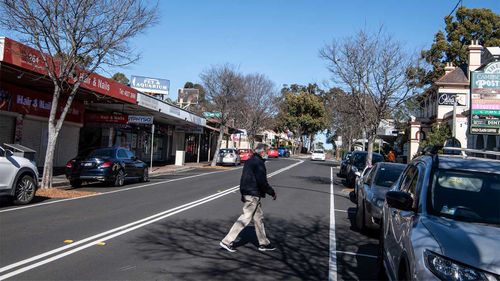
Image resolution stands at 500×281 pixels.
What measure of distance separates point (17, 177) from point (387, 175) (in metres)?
9.06

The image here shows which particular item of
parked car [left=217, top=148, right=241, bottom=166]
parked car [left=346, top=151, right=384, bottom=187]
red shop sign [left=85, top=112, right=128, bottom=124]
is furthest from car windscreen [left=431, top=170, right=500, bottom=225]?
parked car [left=217, top=148, right=241, bottom=166]

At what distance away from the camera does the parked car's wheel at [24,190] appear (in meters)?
12.2

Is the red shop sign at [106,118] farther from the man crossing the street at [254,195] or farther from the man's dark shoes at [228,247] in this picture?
the man's dark shoes at [228,247]

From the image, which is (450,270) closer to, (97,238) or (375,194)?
(97,238)

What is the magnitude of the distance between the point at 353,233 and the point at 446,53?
46460mm

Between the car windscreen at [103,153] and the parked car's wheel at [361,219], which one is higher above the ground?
the car windscreen at [103,153]

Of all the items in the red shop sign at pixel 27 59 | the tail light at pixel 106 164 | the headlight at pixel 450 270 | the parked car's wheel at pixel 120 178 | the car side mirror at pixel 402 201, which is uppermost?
the red shop sign at pixel 27 59

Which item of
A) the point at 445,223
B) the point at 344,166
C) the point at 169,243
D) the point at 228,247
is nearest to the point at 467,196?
the point at 445,223

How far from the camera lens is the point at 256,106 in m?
51.6

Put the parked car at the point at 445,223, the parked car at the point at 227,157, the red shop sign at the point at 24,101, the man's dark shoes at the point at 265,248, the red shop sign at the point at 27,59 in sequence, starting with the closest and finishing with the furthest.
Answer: the parked car at the point at 445,223, the man's dark shoes at the point at 265,248, the red shop sign at the point at 27,59, the red shop sign at the point at 24,101, the parked car at the point at 227,157

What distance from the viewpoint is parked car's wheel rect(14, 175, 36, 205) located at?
12203mm

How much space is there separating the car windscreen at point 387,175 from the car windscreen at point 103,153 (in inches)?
431

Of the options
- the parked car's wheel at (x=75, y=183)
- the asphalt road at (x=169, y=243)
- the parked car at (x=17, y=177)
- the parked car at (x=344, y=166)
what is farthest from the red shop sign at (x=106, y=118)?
the parked car at (x=344, y=166)

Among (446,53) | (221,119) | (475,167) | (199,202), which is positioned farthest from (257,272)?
(446,53)
